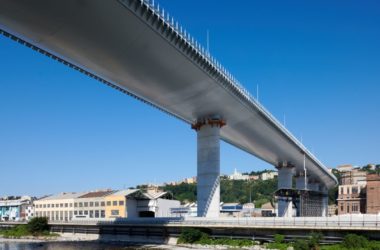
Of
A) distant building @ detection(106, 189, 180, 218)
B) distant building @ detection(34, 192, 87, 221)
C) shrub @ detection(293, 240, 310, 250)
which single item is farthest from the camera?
distant building @ detection(34, 192, 87, 221)

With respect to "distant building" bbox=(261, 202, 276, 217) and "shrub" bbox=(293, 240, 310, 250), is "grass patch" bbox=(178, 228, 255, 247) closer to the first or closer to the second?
"shrub" bbox=(293, 240, 310, 250)

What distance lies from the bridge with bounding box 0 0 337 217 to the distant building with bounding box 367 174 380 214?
3269 centimetres

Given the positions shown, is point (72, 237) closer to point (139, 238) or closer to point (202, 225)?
point (139, 238)

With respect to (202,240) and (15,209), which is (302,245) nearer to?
(202,240)

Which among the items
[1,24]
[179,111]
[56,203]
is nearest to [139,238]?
[179,111]

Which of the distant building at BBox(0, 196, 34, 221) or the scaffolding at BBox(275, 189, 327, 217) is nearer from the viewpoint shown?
the scaffolding at BBox(275, 189, 327, 217)

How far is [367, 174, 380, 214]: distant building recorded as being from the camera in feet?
390

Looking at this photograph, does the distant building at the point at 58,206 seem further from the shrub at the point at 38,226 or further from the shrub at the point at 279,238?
the shrub at the point at 279,238

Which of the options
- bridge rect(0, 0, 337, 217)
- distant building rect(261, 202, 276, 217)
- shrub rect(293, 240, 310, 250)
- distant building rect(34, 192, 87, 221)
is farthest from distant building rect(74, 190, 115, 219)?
shrub rect(293, 240, 310, 250)

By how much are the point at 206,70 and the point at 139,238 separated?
30063 millimetres

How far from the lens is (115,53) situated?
49.3m

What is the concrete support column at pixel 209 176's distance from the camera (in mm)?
70750

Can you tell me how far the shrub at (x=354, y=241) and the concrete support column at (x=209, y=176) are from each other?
25.7 m

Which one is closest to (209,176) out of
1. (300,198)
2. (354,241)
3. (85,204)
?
(354,241)
